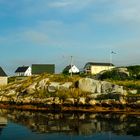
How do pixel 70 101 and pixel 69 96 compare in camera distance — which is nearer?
pixel 70 101

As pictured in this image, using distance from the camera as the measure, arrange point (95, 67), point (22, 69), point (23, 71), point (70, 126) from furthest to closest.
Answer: point (22, 69) → point (23, 71) → point (95, 67) → point (70, 126)

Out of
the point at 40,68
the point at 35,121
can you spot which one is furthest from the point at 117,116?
the point at 40,68

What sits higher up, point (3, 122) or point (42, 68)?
point (42, 68)

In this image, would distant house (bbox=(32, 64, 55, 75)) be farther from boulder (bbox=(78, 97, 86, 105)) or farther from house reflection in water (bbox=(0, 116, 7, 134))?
house reflection in water (bbox=(0, 116, 7, 134))

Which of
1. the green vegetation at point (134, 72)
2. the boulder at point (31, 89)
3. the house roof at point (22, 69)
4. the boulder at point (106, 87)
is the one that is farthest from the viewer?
the house roof at point (22, 69)

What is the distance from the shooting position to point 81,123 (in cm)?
4406

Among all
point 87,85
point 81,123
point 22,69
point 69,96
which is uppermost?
point 22,69

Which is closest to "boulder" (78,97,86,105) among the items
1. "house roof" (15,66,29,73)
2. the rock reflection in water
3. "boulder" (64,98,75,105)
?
"boulder" (64,98,75,105)

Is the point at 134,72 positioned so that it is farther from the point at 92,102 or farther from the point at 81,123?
the point at 81,123

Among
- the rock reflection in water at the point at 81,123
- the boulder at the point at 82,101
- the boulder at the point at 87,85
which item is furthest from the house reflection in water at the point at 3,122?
the boulder at the point at 87,85

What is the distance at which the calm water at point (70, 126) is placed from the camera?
35438 millimetres

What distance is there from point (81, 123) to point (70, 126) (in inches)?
106

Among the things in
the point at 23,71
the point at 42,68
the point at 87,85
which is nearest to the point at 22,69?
the point at 23,71

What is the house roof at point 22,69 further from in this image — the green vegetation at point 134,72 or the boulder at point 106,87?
the boulder at point 106,87
